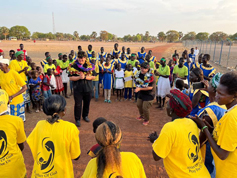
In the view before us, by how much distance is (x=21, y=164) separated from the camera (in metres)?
2.30

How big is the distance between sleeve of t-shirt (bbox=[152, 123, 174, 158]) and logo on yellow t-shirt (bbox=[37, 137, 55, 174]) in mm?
1209

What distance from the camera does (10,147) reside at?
215 centimetres

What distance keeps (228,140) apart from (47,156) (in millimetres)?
1934

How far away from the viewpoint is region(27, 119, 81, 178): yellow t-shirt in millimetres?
1957

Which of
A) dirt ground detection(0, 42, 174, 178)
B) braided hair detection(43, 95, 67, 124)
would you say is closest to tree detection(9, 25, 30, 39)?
dirt ground detection(0, 42, 174, 178)

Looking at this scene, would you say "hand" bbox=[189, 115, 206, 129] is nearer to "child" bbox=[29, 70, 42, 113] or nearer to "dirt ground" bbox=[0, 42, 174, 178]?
"dirt ground" bbox=[0, 42, 174, 178]

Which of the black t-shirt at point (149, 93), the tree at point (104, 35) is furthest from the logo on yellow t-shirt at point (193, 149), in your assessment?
the tree at point (104, 35)

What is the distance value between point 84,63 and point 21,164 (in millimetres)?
3450

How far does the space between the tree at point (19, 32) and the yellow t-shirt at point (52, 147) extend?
85.0m

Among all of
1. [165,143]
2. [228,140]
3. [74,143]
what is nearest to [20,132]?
[74,143]

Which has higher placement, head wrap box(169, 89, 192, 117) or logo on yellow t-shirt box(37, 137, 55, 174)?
head wrap box(169, 89, 192, 117)

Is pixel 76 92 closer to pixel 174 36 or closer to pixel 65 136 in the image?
pixel 65 136

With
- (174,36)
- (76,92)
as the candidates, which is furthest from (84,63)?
(174,36)

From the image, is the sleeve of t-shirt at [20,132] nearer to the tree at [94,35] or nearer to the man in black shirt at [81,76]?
the man in black shirt at [81,76]
